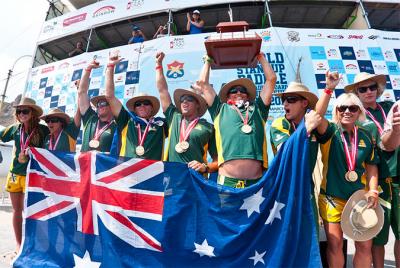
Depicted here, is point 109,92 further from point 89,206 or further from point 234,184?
point 234,184

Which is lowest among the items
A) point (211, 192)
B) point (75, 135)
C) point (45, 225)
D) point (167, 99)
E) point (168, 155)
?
point (45, 225)

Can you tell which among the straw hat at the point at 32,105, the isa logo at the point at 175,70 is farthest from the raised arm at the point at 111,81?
the isa logo at the point at 175,70

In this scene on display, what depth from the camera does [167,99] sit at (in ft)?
11.0

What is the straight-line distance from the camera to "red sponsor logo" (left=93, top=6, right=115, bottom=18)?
9.53 m

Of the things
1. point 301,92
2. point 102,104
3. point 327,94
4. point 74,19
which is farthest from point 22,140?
point 74,19

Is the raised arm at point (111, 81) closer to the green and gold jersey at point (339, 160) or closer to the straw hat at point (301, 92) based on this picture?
the straw hat at point (301, 92)

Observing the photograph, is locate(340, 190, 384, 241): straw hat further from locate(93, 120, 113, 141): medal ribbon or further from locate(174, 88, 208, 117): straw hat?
locate(93, 120, 113, 141): medal ribbon

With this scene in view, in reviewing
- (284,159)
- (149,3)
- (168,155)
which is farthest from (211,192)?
(149,3)

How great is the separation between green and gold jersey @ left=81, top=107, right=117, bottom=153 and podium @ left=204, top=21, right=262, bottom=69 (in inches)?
59.2

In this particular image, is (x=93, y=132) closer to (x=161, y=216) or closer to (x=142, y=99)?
(x=142, y=99)

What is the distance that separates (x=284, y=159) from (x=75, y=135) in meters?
2.82

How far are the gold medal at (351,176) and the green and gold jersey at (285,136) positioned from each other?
0.27 metres

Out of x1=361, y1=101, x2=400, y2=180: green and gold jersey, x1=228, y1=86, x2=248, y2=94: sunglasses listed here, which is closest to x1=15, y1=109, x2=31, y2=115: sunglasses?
x1=228, y1=86, x2=248, y2=94: sunglasses

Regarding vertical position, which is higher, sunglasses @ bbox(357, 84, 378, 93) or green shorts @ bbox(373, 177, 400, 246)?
sunglasses @ bbox(357, 84, 378, 93)
